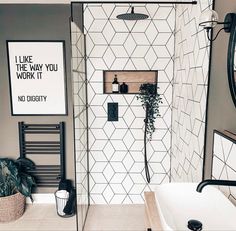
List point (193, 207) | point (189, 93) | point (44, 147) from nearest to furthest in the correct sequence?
point (193, 207)
point (189, 93)
point (44, 147)

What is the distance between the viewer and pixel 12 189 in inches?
112

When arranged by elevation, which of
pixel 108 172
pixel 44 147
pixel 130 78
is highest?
pixel 130 78

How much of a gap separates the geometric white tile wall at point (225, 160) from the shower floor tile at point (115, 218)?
1383 millimetres

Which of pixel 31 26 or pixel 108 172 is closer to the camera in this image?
pixel 31 26

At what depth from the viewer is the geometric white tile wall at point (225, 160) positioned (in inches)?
54.5

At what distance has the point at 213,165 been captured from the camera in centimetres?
169

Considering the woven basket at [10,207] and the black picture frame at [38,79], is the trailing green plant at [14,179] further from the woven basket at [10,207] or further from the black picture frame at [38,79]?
the black picture frame at [38,79]

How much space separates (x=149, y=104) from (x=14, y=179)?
1.66 meters

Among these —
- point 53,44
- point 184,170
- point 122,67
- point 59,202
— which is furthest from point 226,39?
point 59,202

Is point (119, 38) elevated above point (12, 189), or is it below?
above

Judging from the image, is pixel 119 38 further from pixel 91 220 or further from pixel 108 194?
pixel 91 220

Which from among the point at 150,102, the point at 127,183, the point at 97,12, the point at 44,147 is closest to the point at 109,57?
the point at 97,12

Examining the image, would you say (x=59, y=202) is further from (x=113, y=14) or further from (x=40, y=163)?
(x=113, y=14)

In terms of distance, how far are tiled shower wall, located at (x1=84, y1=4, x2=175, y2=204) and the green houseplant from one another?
0.06 m
